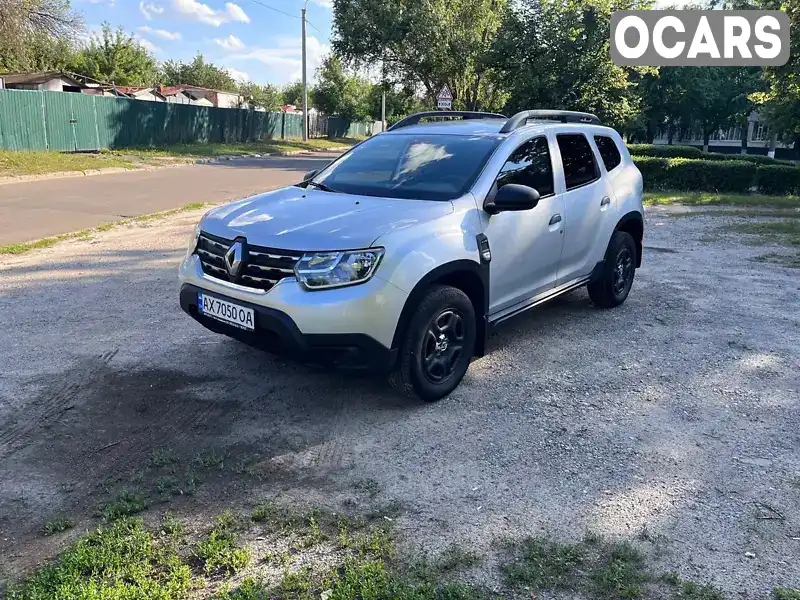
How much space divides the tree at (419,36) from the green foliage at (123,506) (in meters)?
31.3

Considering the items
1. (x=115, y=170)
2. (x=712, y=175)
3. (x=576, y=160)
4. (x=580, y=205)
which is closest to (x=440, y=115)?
(x=576, y=160)

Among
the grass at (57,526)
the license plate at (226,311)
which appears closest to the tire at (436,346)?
the license plate at (226,311)

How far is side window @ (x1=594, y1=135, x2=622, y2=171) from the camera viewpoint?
20.0 feet

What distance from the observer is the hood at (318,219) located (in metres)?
3.82

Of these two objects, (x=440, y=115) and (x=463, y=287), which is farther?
(x=440, y=115)

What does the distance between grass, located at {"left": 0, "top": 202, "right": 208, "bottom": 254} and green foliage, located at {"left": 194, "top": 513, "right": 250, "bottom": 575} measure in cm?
712

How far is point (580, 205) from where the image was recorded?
18.0 ft

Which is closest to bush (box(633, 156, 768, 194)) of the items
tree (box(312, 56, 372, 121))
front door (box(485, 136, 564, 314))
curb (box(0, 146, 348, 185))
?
front door (box(485, 136, 564, 314))

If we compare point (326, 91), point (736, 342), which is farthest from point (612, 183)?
point (326, 91)

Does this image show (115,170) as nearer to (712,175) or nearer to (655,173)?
(655,173)

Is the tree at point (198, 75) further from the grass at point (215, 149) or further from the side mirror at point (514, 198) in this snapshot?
the side mirror at point (514, 198)

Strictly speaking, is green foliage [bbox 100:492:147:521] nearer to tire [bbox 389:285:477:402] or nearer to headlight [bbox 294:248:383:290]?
headlight [bbox 294:248:383:290]

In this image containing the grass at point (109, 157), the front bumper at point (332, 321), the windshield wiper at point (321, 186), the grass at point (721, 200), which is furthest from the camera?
the grass at point (109, 157)

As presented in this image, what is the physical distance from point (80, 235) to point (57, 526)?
781cm
